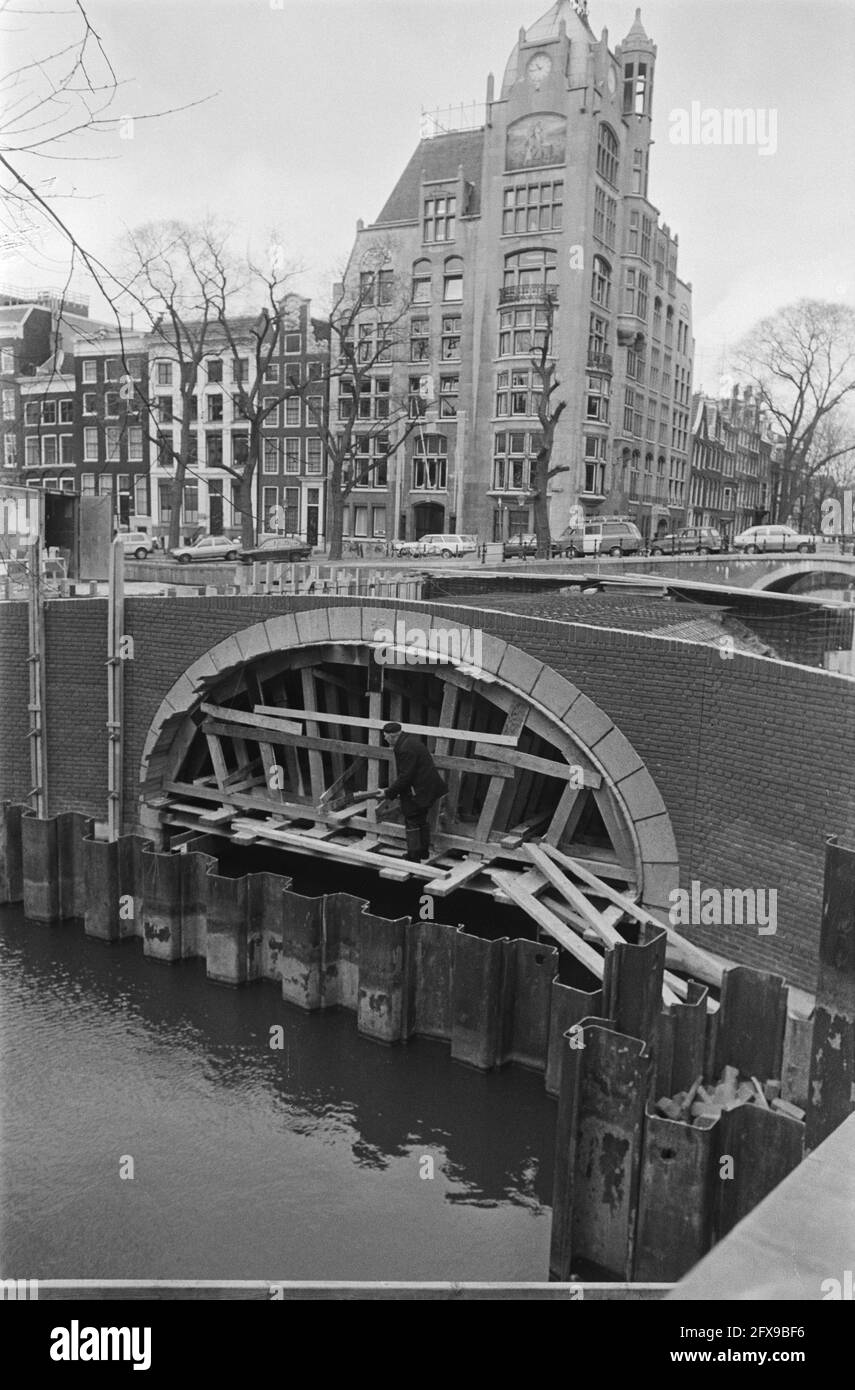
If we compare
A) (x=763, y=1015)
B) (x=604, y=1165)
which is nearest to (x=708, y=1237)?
(x=604, y=1165)

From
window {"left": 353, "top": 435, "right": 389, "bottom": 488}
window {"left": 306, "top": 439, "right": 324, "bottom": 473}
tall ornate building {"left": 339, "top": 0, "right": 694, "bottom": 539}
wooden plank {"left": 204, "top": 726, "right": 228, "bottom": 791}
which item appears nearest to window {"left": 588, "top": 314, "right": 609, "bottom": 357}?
tall ornate building {"left": 339, "top": 0, "right": 694, "bottom": 539}

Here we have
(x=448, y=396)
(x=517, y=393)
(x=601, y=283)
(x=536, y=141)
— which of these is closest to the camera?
(x=536, y=141)

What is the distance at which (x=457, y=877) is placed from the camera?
13.9 metres

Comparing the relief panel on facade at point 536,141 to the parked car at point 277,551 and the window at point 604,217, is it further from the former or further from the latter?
the parked car at point 277,551

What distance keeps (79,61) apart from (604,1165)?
8.76 metres

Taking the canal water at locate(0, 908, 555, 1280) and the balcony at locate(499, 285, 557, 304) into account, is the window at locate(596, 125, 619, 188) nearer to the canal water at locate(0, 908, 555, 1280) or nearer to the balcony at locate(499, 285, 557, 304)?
the balcony at locate(499, 285, 557, 304)

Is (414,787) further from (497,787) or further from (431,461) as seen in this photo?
(431,461)

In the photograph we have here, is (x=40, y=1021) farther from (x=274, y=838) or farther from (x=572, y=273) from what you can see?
(x=572, y=273)

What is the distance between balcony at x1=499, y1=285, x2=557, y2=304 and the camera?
57750 millimetres

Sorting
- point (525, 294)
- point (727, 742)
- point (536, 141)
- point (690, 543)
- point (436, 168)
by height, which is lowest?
point (727, 742)

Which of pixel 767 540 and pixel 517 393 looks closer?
pixel 767 540

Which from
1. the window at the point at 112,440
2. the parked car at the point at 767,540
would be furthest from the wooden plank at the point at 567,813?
the window at the point at 112,440

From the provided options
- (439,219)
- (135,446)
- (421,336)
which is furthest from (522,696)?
(135,446)

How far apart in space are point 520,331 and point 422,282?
7.37 meters
